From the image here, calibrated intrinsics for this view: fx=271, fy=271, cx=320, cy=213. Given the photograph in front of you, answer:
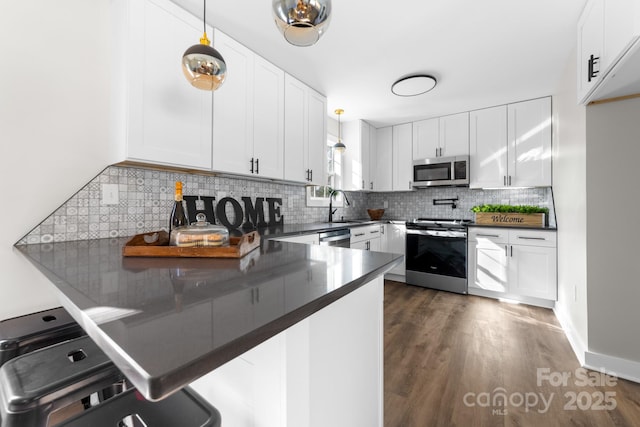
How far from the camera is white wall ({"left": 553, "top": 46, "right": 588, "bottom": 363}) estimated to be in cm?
193

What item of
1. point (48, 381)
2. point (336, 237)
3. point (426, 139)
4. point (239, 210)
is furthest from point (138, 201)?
point (426, 139)

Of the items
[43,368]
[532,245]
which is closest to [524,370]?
[532,245]

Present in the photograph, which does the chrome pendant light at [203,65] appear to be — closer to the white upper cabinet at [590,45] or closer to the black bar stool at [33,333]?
the black bar stool at [33,333]

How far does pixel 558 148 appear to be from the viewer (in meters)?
2.71

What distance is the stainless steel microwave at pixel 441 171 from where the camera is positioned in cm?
359

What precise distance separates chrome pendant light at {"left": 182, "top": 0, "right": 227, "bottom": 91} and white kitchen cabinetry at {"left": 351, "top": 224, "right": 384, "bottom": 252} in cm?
227

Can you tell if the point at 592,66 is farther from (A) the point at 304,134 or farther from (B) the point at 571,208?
(A) the point at 304,134

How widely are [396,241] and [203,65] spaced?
3322 mm

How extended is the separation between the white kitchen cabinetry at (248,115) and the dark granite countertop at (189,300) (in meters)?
1.24

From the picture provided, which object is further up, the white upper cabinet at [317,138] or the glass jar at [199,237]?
the white upper cabinet at [317,138]

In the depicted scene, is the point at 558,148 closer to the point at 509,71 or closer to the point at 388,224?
the point at 509,71

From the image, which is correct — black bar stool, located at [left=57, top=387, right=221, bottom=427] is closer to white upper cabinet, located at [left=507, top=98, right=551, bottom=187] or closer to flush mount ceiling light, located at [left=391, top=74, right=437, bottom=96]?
flush mount ceiling light, located at [left=391, top=74, right=437, bottom=96]

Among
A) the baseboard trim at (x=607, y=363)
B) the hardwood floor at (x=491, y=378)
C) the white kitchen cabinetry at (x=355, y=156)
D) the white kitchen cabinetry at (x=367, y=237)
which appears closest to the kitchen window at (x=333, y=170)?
the white kitchen cabinetry at (x=355, y=156)

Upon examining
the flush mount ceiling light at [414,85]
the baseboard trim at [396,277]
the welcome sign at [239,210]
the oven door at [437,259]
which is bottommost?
the baseboard trim at [396,277]
